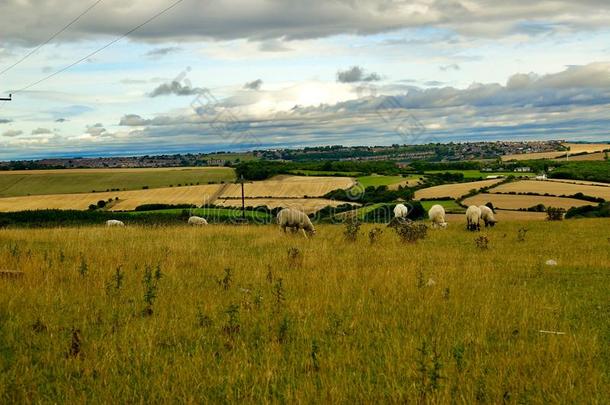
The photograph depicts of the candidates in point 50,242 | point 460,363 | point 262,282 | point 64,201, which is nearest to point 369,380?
point 460,363

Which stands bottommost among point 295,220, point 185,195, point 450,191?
point 450,191

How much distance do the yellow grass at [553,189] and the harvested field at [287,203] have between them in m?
26.7

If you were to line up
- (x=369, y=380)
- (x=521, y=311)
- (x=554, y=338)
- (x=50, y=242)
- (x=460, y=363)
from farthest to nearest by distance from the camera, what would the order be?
(x=50, y=242) → (x=521, y=311) → (x=554, y=338) → (x=460, y=363) → (x=369, y=380)

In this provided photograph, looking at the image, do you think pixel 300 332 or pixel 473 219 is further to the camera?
pixel 473 219

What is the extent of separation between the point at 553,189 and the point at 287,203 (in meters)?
39.3

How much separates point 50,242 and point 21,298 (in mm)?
12305

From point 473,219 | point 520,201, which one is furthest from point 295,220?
point 520,201

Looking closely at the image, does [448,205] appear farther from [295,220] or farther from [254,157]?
[254,157]

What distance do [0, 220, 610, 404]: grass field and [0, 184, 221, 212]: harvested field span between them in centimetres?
6696

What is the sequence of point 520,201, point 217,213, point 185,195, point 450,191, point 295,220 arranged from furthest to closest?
point 185,195
point 450,191
point 520,201
point 217,213
point 295,220

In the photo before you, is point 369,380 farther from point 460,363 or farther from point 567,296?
point 567,296

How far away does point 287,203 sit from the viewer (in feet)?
248

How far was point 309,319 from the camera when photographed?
945cm

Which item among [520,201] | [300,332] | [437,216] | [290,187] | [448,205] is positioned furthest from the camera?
[290,187]
